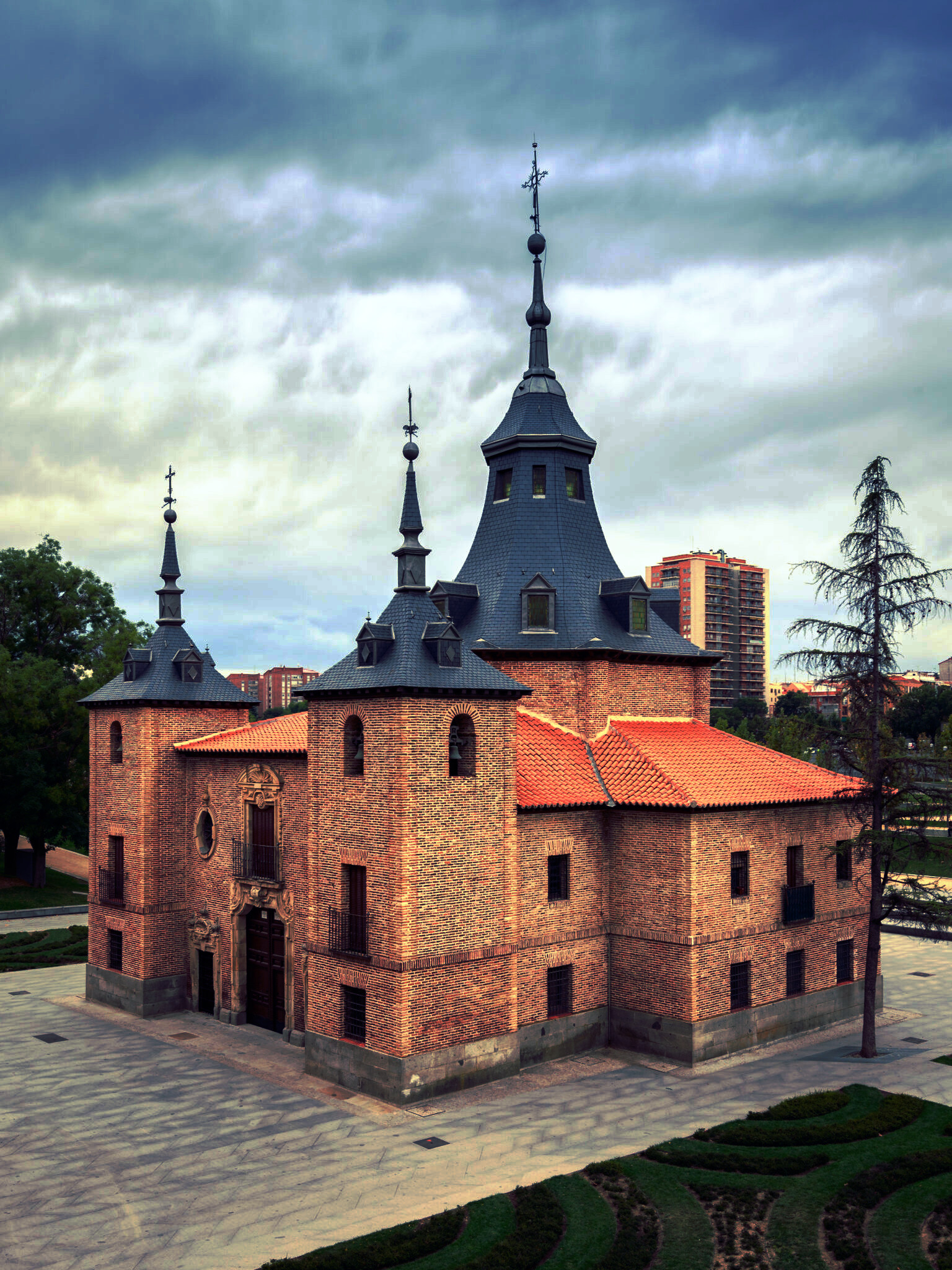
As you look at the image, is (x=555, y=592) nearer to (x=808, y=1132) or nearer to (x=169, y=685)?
(x=169, y=685)

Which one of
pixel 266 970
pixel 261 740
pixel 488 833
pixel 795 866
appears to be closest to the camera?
pixel 488 833

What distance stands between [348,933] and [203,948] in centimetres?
972

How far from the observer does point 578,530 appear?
1401 inches

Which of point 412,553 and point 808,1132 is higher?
point 412,553

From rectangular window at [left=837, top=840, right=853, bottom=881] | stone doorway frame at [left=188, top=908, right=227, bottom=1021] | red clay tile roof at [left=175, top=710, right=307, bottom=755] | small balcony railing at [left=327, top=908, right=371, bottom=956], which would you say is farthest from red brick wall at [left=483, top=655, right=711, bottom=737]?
stone doorway frame at [left=188, top=908, right=227, bottom=1021]

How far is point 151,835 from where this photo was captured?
112ft

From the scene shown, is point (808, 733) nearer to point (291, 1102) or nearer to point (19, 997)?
point (291, 1102)

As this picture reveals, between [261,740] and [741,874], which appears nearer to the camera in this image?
[741,874]

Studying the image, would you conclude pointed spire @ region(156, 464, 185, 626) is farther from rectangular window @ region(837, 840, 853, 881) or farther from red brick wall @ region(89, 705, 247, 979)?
rectangular window @ region(837, 840, 853, 881)

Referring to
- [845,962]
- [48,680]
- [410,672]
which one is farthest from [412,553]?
[48,680]

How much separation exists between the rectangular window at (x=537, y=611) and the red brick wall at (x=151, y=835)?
39.1 ft

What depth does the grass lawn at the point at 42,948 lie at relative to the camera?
135 feet

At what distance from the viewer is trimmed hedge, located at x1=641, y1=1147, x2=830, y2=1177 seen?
67.8ft

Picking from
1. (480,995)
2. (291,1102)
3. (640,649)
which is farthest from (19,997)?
(640,649)
